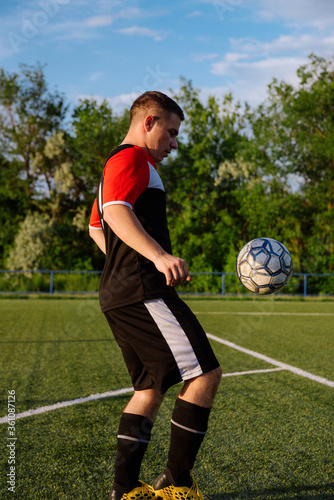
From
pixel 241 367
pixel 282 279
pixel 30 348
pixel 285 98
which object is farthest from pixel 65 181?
pixel 282 279

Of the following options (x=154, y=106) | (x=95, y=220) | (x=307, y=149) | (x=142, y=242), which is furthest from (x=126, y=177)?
(x=307, y=149)

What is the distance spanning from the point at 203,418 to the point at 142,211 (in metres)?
0.96

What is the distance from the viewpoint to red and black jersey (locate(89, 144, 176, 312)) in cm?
201

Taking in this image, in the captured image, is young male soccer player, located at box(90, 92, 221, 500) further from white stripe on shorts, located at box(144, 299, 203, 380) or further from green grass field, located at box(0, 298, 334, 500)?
green grass field, located at box(0, 298, 334, 500)

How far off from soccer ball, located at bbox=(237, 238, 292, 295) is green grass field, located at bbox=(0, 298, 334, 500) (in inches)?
39.2

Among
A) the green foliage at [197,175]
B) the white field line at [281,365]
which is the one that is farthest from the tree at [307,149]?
the white field line at [281,365]

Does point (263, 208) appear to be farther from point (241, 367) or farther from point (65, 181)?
point (241, 367)

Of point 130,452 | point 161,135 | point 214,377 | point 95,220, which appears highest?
point 161,135

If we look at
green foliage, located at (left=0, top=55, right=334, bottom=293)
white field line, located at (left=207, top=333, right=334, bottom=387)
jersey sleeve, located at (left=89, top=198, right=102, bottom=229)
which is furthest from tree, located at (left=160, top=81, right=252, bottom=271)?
jersey sleeve, located at (left=89, top=198, right=102, bottom=229)

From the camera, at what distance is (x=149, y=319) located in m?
2.03

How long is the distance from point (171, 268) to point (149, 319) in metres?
0.29

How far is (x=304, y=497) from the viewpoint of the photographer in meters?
2.23

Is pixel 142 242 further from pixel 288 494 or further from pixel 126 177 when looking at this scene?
pixel 288 494

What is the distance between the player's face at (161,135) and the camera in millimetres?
2217
